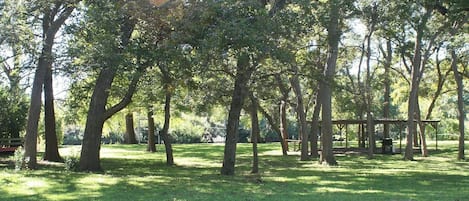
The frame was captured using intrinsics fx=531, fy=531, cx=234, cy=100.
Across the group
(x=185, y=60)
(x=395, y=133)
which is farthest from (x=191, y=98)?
(x=395, y=133)

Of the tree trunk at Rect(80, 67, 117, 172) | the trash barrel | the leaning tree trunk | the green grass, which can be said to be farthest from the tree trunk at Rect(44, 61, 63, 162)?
the trash barrel

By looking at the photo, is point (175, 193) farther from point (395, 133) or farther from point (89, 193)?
point (395, 133)

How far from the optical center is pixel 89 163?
18.2m

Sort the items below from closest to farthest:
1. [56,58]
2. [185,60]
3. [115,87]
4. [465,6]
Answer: [465,6] → [185,60] → [56,58] → [115,87]

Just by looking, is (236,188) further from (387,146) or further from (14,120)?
(387,146)

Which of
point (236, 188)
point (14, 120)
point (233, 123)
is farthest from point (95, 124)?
point (14, 120)

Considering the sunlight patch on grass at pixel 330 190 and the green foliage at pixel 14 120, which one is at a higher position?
the green foliage at pixel 14 120

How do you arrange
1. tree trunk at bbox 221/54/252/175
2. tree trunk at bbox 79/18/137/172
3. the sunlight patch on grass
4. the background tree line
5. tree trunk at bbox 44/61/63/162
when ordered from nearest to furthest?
the sunlight patch on grass → the background tree line → tree trunk at bbox 221/54/252/175 → tree trunk at bbox 79/18/137/172 → tree trunk at bbox 44/61/63/162

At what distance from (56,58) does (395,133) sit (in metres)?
54.7

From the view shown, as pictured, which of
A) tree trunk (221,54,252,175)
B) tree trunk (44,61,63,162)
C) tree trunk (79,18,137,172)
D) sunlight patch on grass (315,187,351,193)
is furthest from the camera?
tree trunk (44,61,63,162)

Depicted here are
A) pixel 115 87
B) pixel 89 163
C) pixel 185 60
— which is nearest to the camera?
pixel 185 60

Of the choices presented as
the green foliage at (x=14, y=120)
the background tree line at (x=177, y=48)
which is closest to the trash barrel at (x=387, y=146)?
the background tree line at (x=177, y=48)

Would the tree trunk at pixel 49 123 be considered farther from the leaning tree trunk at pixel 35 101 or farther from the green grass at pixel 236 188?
the green grass at pixel 236 188

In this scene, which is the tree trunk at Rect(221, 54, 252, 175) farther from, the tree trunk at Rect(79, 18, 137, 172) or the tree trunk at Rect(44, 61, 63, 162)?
the tree trunk at Rect(44, 61, 63, 162)
